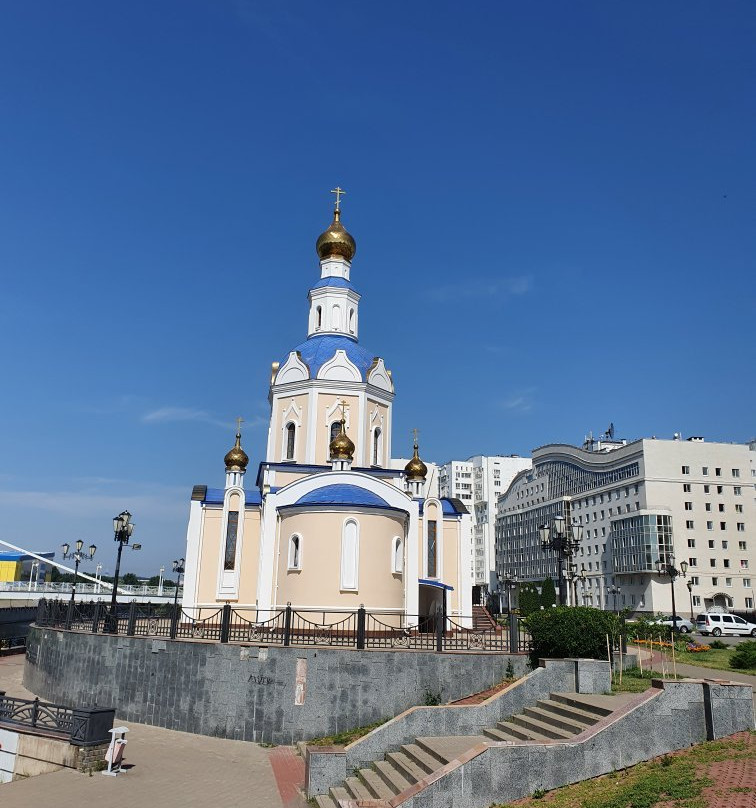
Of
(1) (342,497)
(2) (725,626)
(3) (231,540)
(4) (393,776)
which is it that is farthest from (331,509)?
(2) (725,626)

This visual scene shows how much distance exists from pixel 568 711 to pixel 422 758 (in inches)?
110

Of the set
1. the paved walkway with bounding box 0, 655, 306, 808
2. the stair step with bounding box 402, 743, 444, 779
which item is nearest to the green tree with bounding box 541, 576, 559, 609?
the paved walkway with bounding box 0, 655, 306, 808

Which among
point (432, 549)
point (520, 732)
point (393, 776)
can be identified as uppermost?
point (432, 549)

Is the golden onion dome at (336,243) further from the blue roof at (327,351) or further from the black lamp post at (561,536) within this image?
the black lamp post at (561,536)

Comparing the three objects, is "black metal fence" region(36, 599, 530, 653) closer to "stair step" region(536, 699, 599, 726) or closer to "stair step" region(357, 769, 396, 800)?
"stair step" region(536, 699, 599, 726)

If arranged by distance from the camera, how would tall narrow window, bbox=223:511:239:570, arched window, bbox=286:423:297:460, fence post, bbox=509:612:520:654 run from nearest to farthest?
fence post, bbox=509:612:520:654 < tall narrow window, bbox=223:511:239:570 < arched window, bbox=286:423:297:460

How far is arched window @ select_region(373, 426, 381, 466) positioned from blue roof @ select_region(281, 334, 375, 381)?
2344mm

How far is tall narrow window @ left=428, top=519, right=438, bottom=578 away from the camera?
1043 inches

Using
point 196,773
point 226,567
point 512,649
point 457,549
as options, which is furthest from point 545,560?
point 196,773

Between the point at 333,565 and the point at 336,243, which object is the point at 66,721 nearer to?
the point at 333,565

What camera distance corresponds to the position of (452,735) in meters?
13.5

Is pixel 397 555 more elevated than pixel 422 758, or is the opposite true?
pixel 397 555

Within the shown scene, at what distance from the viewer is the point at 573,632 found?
1523 centimetres

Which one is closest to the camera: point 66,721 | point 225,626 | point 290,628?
point 66,721
